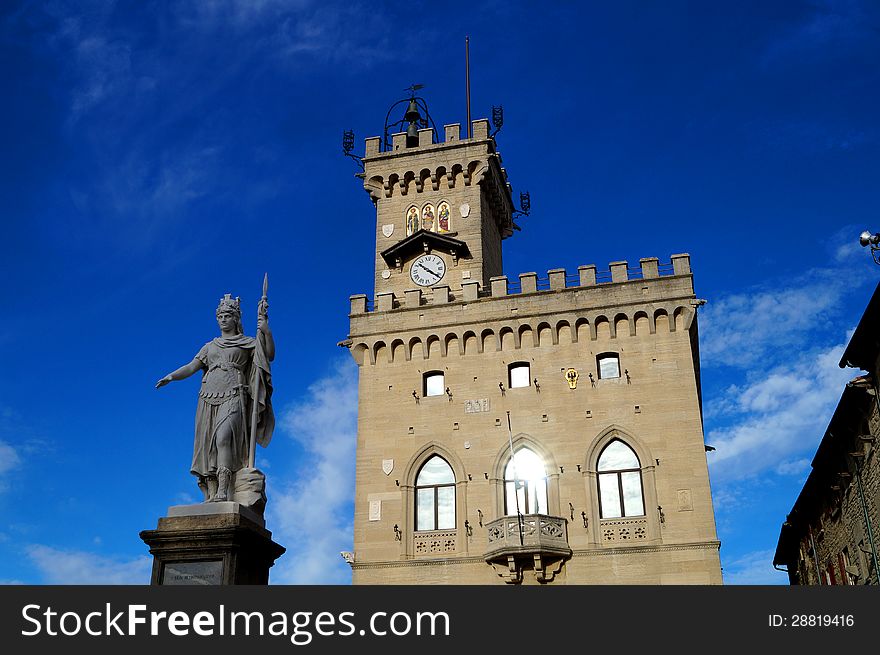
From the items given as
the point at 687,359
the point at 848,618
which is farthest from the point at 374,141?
the point at 848,618

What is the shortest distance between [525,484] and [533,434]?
189 cm

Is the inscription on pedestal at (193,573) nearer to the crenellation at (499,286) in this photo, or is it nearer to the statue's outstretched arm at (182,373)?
the statue's outstretched arm at (182,373)

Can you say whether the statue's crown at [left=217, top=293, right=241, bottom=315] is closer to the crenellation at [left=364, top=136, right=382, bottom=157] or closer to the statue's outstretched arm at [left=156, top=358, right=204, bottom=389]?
the statue's outstretched arm at [left=156, top=358, right=204, bottom=389]

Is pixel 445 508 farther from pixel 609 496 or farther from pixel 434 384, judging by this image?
pixel 609 496

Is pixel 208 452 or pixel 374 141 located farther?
pixel 374 141

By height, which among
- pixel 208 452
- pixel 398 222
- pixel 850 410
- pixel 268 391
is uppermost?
pixel 398 222

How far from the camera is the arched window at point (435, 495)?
1256 inches

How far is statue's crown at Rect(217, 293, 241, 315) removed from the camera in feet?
38.1

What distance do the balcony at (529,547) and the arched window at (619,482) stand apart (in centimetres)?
183

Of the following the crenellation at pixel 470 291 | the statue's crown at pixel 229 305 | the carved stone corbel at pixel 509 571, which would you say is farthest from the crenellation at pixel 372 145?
the statue's crown at pixel 229 305

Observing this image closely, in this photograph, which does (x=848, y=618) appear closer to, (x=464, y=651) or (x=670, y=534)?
(x=464, y=651)

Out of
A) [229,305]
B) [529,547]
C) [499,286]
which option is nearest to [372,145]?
[499,286]

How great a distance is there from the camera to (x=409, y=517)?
32.0m

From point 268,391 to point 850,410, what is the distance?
2125 cm
